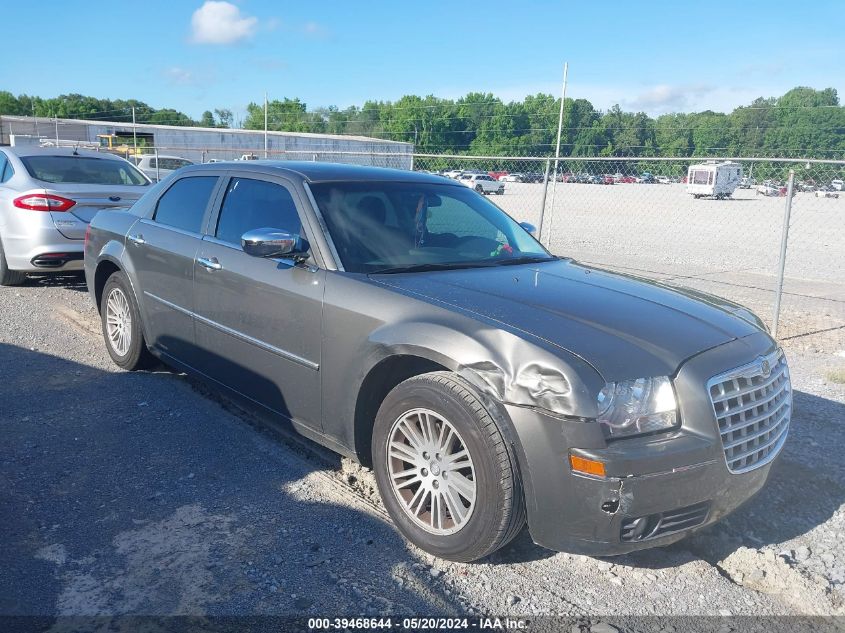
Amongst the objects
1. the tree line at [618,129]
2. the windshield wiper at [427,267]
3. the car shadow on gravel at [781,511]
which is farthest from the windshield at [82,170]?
the tree line at [618,129]

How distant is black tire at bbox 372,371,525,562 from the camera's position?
9.30 feet

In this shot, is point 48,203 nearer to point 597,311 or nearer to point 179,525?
point 179,525

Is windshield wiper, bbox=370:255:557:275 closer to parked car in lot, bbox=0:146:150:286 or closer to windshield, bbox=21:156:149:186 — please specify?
parked car in lot, bbox=0:146:150:286

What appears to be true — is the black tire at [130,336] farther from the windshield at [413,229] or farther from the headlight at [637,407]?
the headlight at [637,407]

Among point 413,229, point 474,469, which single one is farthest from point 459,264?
point 474,469

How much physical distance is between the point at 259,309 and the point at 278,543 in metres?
1.36

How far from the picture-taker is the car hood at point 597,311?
2.91 metres

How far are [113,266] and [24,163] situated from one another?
3566 mm

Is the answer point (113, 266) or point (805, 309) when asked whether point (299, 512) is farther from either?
point (805, 309)

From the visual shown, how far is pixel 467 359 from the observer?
296cm

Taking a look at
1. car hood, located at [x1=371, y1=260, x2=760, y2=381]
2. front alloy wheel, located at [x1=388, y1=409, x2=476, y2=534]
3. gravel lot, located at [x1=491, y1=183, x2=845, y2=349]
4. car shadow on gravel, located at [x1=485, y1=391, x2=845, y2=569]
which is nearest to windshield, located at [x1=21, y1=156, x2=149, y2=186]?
car hood, located at [x1=371, y1=260, x2=760, y2=381]

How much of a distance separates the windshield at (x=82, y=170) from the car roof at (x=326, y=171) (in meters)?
4.34

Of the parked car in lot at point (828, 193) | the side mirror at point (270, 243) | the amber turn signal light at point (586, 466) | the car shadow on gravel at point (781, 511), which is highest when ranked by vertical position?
the parked car in lot at point (828, 193)

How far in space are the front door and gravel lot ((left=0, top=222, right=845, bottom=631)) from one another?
44 centimetres
